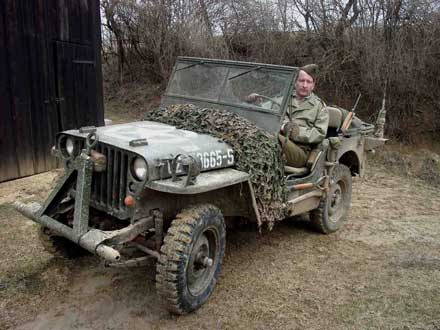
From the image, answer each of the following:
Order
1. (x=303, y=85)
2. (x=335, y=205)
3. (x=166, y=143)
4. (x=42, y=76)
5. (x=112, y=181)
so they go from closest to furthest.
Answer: (x=112, y=181) < (x=166, y=143) < (x=303, y=85) < (x=335, y=205) < (x=42, y=76)

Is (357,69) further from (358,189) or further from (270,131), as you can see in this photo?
(270,131)

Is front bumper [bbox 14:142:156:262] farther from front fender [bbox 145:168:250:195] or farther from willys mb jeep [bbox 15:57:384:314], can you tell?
front fender [bbox 145:168:250:195]

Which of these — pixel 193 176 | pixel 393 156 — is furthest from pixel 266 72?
pixel 393 156

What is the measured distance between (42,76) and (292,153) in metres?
4.74

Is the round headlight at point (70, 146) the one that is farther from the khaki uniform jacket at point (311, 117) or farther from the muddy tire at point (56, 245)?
the khaki uniform jacket at point (311, 117)

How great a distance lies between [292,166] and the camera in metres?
4.85

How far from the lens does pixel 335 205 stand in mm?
5641

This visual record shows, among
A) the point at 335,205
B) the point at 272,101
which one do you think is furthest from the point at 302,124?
the point at 335,205

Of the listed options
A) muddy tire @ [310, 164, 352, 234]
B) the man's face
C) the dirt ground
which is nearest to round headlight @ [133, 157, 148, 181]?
the dirt ground

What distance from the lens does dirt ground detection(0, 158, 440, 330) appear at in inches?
137

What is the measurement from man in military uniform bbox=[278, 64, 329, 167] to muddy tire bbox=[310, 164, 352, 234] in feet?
2.12

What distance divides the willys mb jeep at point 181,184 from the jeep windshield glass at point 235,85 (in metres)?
0.01

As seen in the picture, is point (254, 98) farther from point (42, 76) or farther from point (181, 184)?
point (42, 76)

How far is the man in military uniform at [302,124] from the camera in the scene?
454 centimetres
